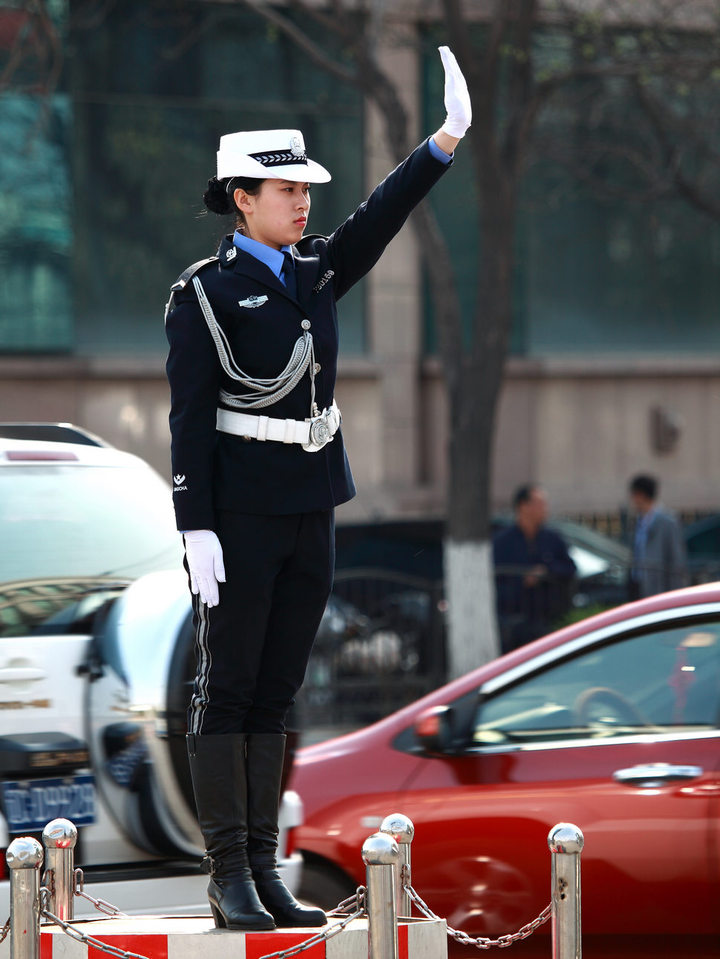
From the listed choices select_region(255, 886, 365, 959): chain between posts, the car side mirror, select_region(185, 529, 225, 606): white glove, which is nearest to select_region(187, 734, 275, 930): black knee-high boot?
select_region(255, 886, 365, 959): chain between posts

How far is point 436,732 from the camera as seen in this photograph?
537 centimetres

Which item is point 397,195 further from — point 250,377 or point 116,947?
point 116,947

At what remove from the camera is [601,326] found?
20.9 meters

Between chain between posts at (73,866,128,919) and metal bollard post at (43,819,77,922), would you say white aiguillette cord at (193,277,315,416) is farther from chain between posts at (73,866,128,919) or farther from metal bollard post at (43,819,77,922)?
chain between posts at (73,866,128,919)

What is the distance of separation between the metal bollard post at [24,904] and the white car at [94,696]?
0.95m

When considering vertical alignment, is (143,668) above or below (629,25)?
below

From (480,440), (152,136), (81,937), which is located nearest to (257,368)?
(81,937)

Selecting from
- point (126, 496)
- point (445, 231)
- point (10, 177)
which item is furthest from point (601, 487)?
point (126, 496)

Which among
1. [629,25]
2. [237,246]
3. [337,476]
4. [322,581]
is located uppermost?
[629,25]

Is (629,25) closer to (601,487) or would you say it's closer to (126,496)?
(601,487)

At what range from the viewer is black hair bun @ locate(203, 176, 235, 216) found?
416 centimetres

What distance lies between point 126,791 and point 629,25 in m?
12.2

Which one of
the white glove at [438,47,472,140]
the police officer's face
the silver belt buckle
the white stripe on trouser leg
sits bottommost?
the white stripe on trouser leg

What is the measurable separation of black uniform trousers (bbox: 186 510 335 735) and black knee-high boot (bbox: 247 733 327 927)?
47mm
